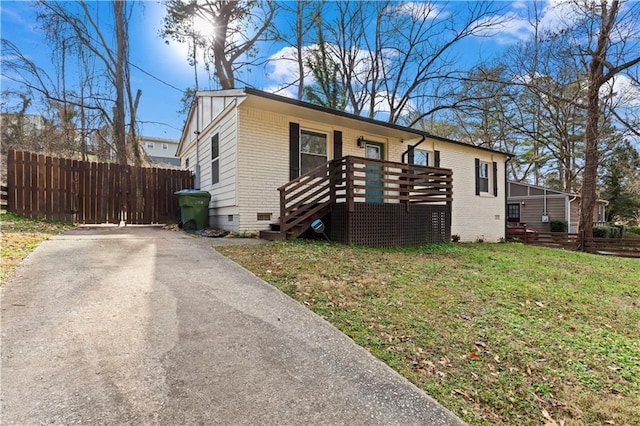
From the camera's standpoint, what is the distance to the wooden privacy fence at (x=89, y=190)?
8.04 meters

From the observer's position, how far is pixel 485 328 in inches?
118

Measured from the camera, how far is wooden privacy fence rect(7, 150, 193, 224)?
8.04 metres

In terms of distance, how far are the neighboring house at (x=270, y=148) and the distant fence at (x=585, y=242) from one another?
5.29 m

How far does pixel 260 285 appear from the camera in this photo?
3.69 meters

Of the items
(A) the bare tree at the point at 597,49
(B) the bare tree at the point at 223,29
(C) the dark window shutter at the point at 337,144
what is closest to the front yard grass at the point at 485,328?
(C) the dark window shutter at the point at 337,144

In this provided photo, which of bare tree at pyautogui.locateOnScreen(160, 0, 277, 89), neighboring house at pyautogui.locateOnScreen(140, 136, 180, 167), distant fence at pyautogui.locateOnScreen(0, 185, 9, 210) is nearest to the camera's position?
distant fence at pyautogui.locateOnScreen(0, 185, 9, 210)

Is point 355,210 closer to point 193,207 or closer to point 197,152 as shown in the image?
point 193,207

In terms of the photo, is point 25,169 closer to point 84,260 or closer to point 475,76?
point 84,260

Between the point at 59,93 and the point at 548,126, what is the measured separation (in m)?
28.7

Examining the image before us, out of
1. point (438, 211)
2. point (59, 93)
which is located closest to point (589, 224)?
point (438, 211)

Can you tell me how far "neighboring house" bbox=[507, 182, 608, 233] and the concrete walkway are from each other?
22.8 meters

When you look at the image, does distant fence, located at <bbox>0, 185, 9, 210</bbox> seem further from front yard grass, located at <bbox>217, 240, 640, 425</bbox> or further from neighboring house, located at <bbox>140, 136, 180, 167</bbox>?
neighboring house, located at <bbox>140, 136, 180, 167</bbox>

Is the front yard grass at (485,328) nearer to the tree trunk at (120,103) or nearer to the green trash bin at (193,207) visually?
the green trash bin at (193,207)

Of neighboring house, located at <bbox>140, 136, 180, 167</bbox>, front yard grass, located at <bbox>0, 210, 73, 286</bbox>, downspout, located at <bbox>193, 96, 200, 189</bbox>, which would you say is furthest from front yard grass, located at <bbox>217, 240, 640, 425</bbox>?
neighboring house, located at <bbox>140, 136, 180, 167</bbox>
